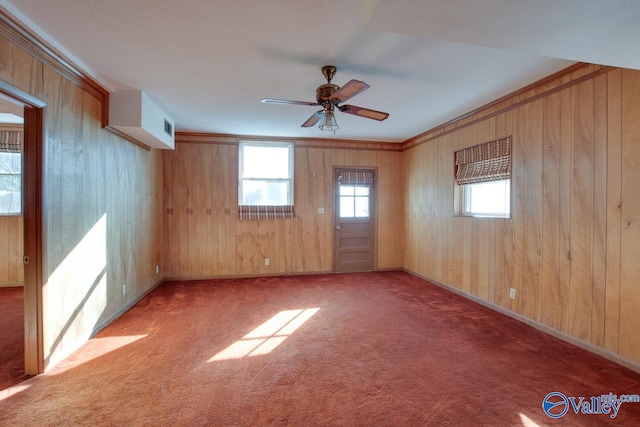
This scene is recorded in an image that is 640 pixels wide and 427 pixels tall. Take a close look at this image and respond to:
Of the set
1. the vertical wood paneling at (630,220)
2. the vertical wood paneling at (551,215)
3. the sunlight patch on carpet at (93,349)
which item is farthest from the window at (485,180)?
the sunlight patch on carpet at (93,349)

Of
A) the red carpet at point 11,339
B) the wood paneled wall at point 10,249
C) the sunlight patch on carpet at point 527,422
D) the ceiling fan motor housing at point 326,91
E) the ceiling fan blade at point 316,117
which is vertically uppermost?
the ceiling fan motor housing at point 326,91

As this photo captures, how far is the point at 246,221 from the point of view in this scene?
5113 mm

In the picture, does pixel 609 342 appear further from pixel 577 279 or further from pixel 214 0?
pixel 214 0

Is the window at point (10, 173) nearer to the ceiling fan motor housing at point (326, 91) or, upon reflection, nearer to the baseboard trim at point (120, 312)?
the baseboard trim at point (120, 312)

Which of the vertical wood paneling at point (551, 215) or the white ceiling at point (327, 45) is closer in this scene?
the white ceiling at point (327, 45)

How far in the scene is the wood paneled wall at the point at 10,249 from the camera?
4.31 m

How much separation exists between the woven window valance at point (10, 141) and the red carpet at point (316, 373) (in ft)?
11.2

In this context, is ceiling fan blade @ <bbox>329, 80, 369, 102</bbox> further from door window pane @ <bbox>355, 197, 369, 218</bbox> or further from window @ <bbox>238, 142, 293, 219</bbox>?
door window pane @ <bbox>355, 197, 369, 218</bbox>

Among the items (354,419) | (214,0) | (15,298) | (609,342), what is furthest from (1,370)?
(609,342)

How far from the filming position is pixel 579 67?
2.51 meters

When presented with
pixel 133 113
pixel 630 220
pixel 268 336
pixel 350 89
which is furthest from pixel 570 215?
pixel 133 113

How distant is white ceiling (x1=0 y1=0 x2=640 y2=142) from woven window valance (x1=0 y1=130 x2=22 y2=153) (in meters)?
2.81

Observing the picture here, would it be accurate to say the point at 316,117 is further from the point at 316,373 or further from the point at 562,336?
the point at 562,336

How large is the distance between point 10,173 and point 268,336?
500cm
